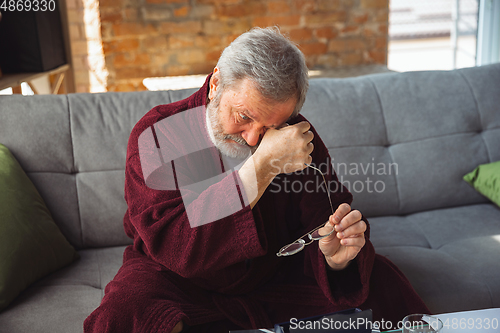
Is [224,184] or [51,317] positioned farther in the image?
[51,317]

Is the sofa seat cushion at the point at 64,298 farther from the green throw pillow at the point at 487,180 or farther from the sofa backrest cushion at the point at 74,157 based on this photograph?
the green throw pillow at the point at 487,180

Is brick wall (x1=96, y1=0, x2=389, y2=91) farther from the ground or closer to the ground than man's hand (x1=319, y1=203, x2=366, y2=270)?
farther from the ground

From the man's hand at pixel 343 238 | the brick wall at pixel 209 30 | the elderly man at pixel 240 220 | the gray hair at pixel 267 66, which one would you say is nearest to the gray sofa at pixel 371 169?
the elderly man at pixel 240 220

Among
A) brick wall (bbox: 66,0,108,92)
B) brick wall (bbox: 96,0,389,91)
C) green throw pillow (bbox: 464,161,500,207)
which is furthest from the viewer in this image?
brick wall (bbox: 96,0,389,91)

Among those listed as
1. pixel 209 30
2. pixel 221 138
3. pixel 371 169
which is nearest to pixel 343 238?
pixel 221 138

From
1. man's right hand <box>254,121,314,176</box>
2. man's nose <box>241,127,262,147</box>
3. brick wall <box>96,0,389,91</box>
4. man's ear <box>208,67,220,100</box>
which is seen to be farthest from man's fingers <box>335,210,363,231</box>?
brick wall <box>96,0,389,91</box>

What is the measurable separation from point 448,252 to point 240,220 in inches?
35.5

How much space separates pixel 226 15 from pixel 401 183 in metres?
1.96

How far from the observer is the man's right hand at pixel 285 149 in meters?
1.01

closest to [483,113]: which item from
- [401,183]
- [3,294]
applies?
[401,183]

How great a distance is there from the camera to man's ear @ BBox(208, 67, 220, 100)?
1.12 m

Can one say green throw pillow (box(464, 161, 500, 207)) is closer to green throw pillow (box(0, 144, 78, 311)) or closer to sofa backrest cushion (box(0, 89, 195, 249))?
sofa backrest cushion (box(0, 89, 195, 249))

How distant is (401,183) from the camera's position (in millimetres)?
1804

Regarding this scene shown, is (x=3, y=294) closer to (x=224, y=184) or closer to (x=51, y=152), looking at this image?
(x=51, y=152)
